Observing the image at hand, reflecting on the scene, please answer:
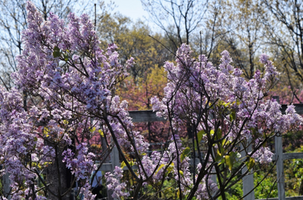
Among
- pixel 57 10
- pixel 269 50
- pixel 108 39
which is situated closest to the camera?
pixel 57 10

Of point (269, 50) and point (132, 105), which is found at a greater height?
point (269, 50)

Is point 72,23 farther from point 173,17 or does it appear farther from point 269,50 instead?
point 269,50

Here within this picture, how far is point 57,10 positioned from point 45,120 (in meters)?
7.59

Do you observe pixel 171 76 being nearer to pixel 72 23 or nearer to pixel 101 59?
pixel 101 59

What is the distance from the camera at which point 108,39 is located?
1902 cm

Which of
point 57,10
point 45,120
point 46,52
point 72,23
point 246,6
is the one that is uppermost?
point 246,6

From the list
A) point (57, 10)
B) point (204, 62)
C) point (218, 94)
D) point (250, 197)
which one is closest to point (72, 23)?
point (204, 62)

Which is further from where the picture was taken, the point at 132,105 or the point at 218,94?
the point at 132,105

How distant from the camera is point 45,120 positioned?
257 cm

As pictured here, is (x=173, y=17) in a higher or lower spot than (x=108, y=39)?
lower

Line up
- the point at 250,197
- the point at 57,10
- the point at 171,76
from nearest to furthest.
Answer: the point at 171,76 < the point at 250,197 < the point at 57,10

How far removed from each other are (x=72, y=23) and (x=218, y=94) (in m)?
1.20

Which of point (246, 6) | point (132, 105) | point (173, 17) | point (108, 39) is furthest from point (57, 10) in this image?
point (108, 39)

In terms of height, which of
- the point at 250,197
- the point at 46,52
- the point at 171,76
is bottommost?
the point at 250,197
